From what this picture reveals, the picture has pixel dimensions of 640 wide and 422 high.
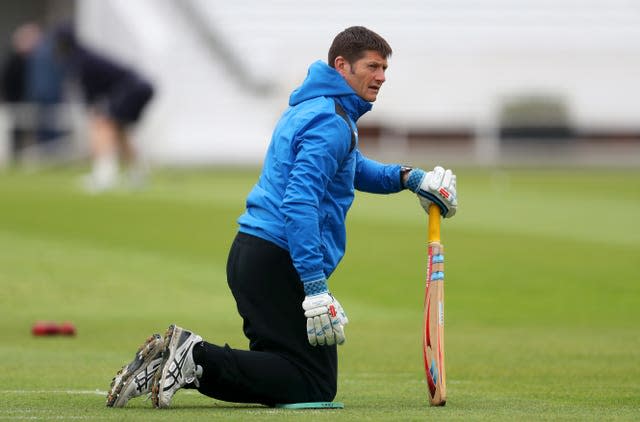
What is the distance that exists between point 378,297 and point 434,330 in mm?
5901

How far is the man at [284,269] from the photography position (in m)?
6.71

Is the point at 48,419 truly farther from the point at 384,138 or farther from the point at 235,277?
the point at 384,138

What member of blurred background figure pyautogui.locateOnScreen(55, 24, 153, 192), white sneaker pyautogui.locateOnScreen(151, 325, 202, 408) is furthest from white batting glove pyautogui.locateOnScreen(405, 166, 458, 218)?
blurred background figure pyautogui.locateOnScreen(55, 24, 153, 192)

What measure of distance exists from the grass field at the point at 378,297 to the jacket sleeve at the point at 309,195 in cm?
63

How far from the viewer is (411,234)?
1731cm

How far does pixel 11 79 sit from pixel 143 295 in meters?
18.4

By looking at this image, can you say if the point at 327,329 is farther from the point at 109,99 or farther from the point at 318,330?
the point at 109,99

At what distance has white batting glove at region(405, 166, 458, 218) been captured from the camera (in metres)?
7.21

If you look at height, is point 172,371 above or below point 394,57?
below

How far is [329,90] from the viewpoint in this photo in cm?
689

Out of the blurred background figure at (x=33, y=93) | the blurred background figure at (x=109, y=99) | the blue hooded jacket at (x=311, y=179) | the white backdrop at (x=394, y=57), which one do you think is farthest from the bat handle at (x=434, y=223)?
the blurred background figure at (x=33, y=93)

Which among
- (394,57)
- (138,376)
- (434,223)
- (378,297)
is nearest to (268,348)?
(138,376)

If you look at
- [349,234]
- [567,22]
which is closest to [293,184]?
[349,234]

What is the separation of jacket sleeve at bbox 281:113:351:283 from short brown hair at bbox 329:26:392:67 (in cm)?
41
